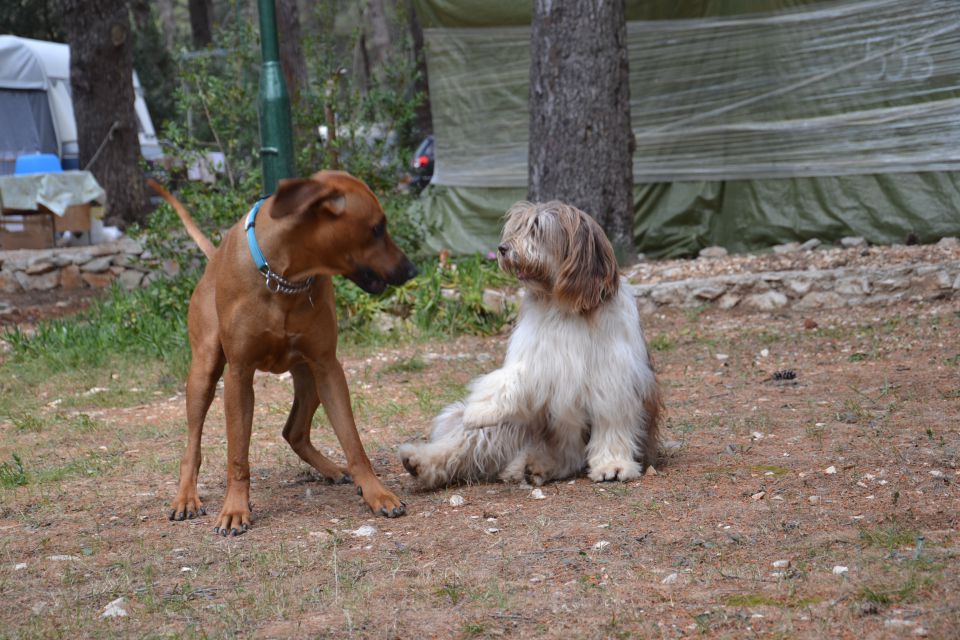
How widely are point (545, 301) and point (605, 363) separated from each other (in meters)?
0.39

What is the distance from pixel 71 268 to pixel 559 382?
10118mm

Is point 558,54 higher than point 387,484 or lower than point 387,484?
higher

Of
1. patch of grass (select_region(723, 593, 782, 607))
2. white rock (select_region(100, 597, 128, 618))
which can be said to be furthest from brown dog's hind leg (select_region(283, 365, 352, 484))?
patch of grass (select_region(723, 593, 782, 607))

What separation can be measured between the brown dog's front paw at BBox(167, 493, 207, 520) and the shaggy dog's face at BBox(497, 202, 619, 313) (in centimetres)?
175

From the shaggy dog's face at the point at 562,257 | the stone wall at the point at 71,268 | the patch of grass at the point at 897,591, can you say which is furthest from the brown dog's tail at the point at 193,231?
the stone wall at the point at 71,268

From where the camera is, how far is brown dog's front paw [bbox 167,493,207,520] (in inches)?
185

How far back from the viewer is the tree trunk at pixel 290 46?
15078mm

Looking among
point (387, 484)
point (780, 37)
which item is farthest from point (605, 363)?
point (780, 37)

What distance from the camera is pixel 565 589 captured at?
3459 millimetres

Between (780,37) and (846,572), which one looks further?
(780,37)

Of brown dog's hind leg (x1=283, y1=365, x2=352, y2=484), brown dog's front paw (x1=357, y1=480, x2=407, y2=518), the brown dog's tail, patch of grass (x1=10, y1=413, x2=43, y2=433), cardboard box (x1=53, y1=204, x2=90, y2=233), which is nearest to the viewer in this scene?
brown dog's front paw (x1=357, y1=480, x2=407, y2=518)

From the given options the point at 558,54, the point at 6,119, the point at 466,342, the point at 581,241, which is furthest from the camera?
the point at 6,119

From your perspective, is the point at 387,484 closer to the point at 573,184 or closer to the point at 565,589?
the point at 565,589

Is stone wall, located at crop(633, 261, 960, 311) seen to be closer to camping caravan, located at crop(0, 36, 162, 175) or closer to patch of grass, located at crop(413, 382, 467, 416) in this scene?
patch of grass, located at crop(413, 382, 467, 416)
